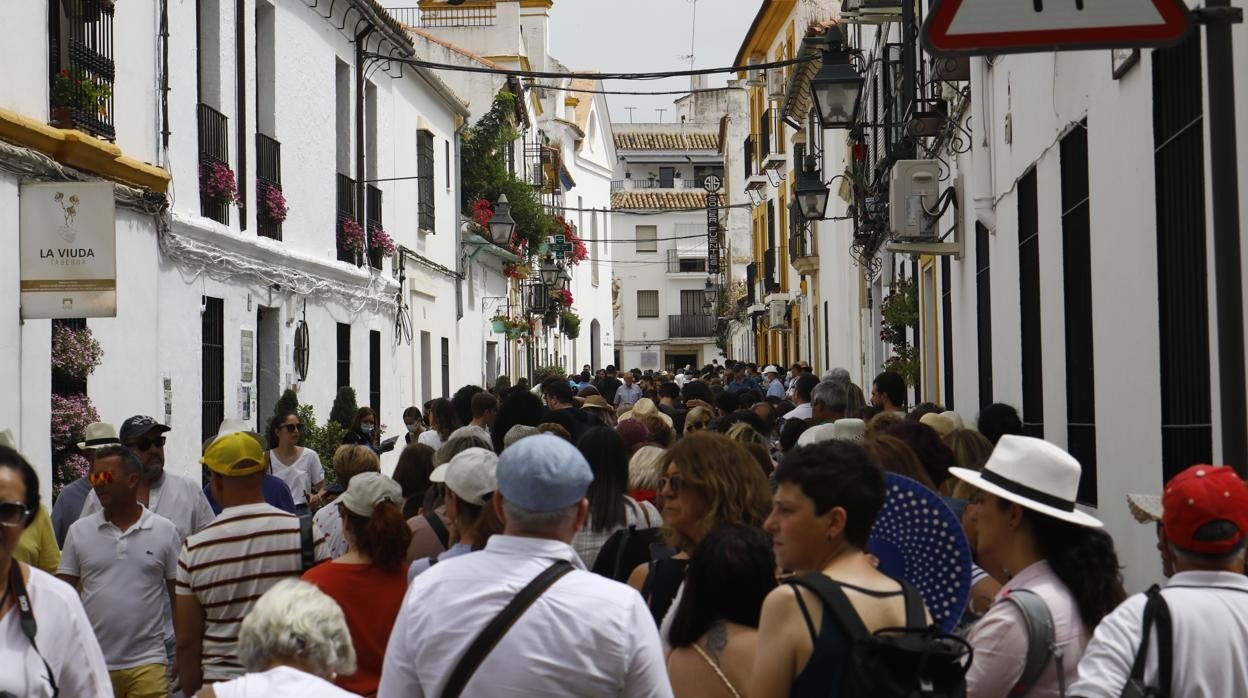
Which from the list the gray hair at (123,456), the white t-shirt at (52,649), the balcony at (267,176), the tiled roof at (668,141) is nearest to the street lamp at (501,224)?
the balcony at (267,176)

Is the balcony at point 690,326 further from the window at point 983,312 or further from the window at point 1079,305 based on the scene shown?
the window at point 1079,305

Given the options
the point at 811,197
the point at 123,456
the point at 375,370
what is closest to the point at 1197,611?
the point at 123,456

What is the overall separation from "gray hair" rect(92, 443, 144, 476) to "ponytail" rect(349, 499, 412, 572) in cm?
172

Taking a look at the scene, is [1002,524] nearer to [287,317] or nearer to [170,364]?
[170,364]

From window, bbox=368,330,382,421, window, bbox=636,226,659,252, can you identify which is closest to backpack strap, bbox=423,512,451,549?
window, bbox=368,330,382,421

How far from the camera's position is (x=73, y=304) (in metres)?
11.0

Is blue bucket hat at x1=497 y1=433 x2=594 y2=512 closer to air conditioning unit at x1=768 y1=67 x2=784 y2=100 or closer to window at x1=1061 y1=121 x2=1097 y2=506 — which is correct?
window at x1=1061 y1=121 x2=1097 y2=506

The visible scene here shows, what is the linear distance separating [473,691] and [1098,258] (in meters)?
5.92

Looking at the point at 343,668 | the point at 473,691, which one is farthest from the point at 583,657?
the point at 343,668

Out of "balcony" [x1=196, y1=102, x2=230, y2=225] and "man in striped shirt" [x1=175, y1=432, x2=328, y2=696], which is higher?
"balcony" [x1=196, y1=102, x2=230, y2=225]

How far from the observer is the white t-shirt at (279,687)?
147 inches

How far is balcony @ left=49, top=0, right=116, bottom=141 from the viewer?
1197 centimetres

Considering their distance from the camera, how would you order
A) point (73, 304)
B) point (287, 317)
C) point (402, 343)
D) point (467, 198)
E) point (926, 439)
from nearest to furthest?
point (926, 439) → point (73, 304) → point (287, 317) → point (402, 343) → point (467, 198)

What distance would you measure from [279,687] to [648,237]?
72.2 metres
